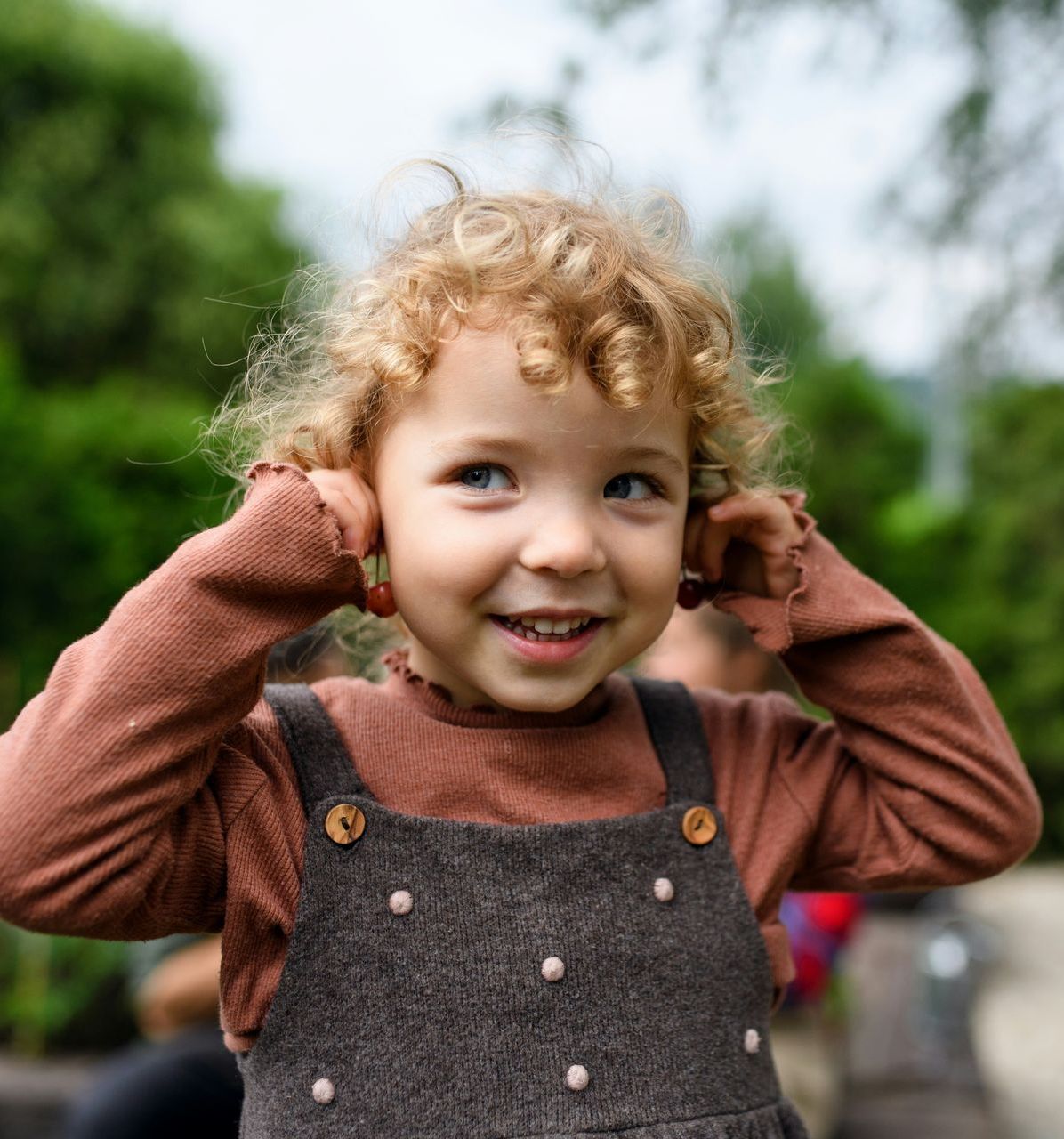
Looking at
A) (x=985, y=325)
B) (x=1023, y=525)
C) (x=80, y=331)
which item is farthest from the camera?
(x=80, y=331)

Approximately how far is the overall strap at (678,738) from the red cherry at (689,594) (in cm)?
11

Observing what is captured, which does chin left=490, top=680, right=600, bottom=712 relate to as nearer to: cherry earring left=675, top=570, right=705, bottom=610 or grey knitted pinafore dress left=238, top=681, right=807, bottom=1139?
grey knitted pinafore dress left=238, top=681, right=807, bottom=1139

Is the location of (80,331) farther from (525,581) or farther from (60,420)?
(525,581)

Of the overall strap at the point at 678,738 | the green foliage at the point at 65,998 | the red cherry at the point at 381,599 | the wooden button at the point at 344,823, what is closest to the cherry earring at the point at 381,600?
the red cherry at the point at 381,599

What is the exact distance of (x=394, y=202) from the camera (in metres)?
1.65

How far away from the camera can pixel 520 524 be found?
1404 mm

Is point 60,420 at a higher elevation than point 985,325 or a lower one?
lower

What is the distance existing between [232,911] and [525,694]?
1.25 ft

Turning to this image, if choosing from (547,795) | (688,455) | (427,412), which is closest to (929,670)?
(688,455)

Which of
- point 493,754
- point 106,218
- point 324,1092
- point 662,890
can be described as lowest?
point 106,218

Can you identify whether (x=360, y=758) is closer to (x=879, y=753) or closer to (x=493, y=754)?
(x=493, y=754)

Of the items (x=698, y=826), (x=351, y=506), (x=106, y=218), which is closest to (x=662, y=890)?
(x=698, y=826)

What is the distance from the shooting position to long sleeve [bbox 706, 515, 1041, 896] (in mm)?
1604

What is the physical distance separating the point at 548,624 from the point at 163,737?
424 millimetres
